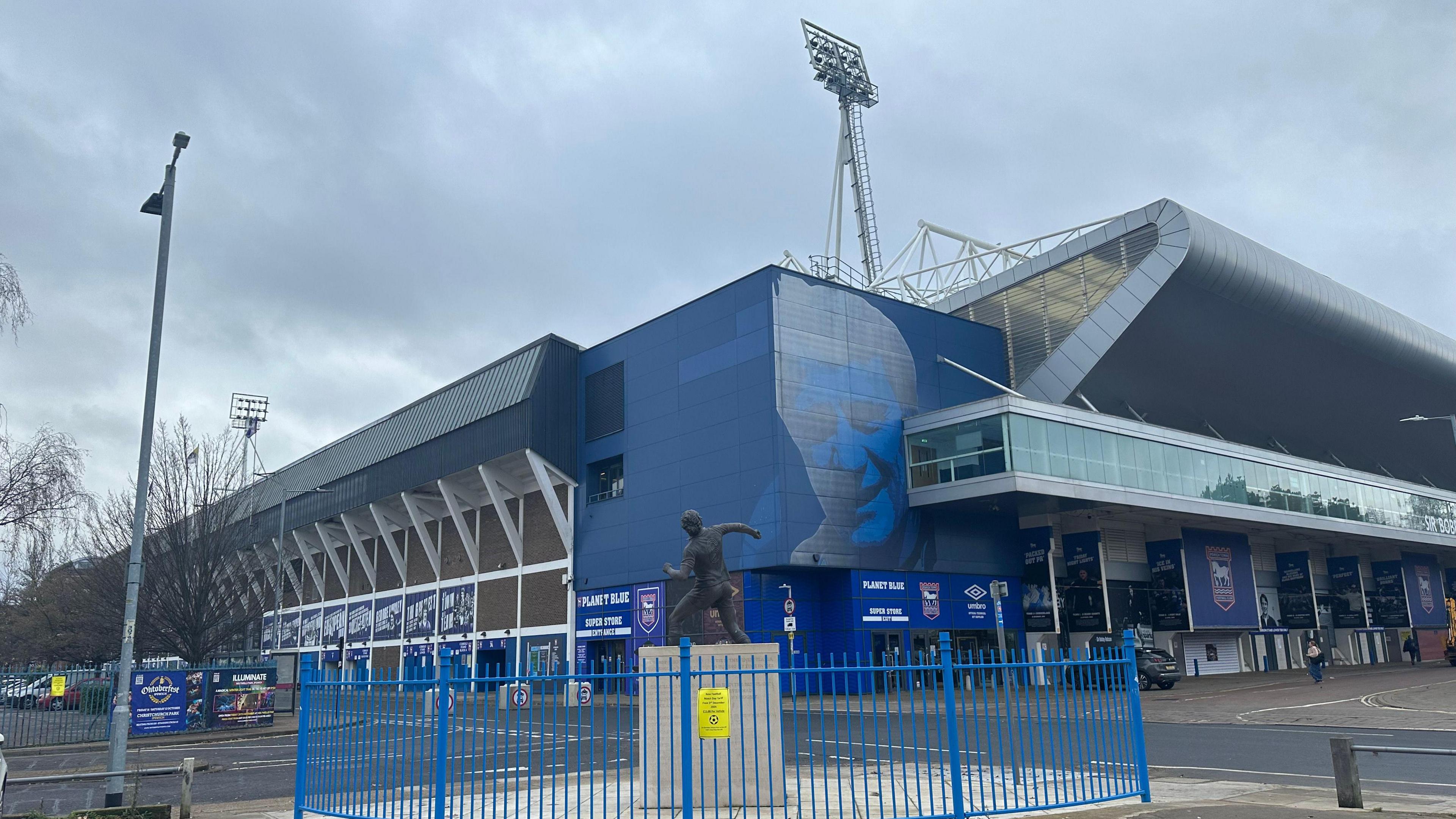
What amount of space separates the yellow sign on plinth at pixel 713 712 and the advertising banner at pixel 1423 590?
6146 centimetres

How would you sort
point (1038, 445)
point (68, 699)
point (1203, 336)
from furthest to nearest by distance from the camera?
point (1203, 336), point (1038, 445), point (68, 699)

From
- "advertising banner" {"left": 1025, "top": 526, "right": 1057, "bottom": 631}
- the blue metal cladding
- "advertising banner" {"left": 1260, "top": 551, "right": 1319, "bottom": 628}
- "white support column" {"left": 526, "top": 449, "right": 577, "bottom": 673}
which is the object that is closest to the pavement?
"advertising banner" {"left": 1025, "top": 526, "right": 1057, "bottom": 631}

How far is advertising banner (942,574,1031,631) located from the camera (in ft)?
134

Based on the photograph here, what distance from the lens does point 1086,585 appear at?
4244cm

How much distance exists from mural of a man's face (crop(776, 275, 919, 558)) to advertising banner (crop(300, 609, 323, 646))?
146ft

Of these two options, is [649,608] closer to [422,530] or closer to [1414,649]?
[422,530]

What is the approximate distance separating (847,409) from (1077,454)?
883cm

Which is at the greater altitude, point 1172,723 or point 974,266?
point 974,266

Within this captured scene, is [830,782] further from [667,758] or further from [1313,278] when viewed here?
[1313,278]

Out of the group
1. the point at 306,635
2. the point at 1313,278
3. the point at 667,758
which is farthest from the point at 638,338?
the point at 306,635

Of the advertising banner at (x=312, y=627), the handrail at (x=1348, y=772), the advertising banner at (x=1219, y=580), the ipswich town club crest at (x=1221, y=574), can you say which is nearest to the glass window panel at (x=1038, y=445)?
the advertising banner at (x=1219, y=580)

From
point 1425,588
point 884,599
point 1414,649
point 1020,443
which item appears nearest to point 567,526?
point 884,599

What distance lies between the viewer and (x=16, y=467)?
59.3 ft

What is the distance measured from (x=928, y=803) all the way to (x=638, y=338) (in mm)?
33978
